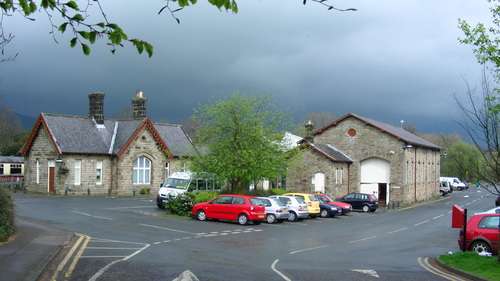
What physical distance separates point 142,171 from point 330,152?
17263mm

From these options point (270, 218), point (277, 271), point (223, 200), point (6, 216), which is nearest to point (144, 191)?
point (223, 200)

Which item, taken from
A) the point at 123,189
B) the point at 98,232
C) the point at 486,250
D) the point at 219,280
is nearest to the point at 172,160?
the point at 123,189

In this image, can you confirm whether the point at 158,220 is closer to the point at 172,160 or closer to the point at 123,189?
the point at 123,189

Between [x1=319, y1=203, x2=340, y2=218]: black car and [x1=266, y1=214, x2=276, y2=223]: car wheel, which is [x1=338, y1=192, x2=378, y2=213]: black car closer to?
[x1=319, y1=203, x2=340, y2=218]: black car

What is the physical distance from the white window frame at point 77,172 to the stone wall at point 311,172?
1785cm

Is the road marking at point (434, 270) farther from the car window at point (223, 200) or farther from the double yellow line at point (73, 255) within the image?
the car window at point (223, 200)

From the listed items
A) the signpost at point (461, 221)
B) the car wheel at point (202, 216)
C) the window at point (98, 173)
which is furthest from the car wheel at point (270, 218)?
the window at point (98, 173)

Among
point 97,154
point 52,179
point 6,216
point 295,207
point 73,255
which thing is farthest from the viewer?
point 97,154

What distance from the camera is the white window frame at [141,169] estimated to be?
52438 mm

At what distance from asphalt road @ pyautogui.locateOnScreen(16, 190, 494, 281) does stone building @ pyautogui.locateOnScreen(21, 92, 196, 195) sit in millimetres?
9426

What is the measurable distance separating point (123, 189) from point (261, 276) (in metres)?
38.1

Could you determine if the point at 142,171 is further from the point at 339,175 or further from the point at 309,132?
the point at 339,175

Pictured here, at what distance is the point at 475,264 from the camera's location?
1705 cm

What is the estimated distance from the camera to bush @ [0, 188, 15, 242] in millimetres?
20062
